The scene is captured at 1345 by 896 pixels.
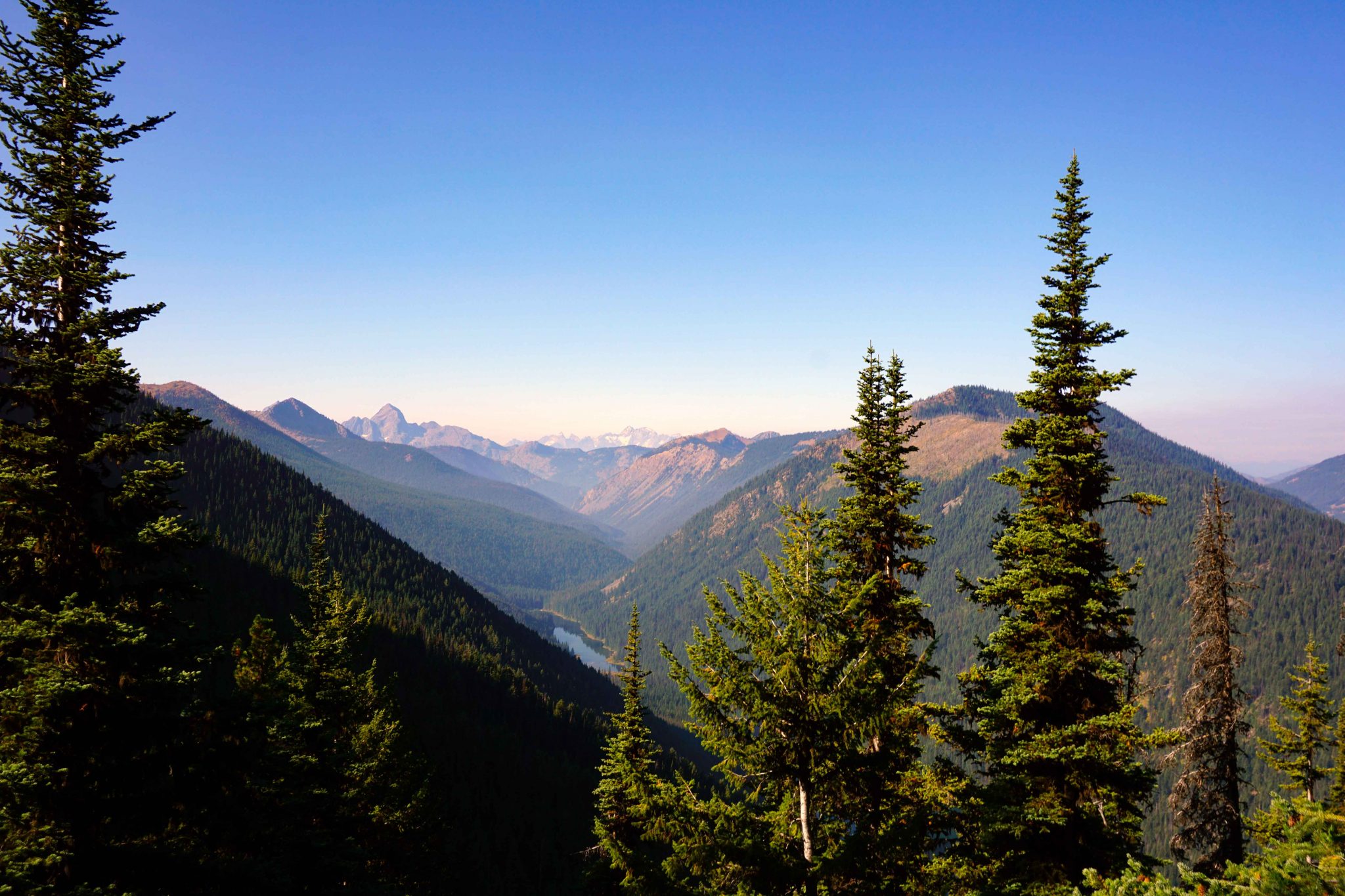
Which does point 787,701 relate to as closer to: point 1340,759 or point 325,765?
point 325,765

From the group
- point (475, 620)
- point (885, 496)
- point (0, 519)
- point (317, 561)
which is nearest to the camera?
point (0, 519)

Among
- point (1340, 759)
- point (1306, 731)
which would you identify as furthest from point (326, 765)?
point (1340, 759)

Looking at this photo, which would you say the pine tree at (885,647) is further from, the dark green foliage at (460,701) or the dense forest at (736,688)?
the dark green foliage at (460,701)

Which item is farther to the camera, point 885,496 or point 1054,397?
point 885,496

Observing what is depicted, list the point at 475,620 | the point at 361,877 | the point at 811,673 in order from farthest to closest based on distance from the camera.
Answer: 1. the point at 475,620
2. the point at 361,877
3. the point at 811,673

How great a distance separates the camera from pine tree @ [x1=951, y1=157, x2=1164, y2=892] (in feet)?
50.1

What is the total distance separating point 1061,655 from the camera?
15.8 m

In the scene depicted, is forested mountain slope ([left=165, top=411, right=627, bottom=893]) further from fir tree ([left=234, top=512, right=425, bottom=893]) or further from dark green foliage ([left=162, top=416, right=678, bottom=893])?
fir tree ([left=234, top=512, right=425, bottom=893])

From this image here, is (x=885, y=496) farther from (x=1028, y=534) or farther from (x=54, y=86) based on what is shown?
(x=54, y=86)

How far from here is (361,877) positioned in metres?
22.4

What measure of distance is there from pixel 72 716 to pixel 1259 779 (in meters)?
245

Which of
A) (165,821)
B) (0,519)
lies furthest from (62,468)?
(165,821)

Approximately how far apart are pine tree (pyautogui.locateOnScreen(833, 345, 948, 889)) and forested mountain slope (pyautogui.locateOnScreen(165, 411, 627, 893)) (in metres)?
33.1

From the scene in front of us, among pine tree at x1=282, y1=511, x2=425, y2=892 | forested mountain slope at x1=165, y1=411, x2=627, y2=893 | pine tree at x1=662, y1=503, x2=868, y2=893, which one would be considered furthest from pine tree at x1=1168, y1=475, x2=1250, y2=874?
forested mountain slope at x1=165, y1=411, x2=627, y2=893
